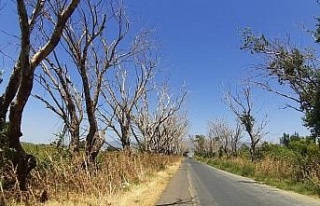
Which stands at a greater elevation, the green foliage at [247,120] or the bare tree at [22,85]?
the green foliage at [247,120]

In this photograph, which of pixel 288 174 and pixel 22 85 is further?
pixel 288 174

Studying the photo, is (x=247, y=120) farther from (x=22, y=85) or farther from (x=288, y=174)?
(x=22, y=85)

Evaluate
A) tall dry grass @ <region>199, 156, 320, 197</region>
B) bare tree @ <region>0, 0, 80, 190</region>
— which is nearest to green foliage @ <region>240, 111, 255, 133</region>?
tall dry grass @ <region>199, 156, 320, 197</region>

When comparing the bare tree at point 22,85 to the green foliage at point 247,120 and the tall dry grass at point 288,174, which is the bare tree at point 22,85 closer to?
the tall dry grass at point 288,174

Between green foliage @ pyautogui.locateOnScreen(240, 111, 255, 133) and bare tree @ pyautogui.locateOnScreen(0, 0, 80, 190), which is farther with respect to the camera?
green foliage @ pyautogui.locateOnScreen(240, 111, 255, 133)

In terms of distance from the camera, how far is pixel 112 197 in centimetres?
1213

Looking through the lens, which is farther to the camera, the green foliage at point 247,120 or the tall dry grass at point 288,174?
the green foliage at point 247,120

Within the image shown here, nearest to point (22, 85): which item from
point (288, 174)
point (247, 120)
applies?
point (288, 174)

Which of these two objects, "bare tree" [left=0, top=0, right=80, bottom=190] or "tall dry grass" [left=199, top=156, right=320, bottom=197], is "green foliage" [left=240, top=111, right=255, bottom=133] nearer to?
"tall dry grass" [left=199, top=156, right=320, bottom=197]

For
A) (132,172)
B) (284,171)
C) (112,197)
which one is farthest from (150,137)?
(112,197)

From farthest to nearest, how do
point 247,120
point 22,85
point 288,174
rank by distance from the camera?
point 247,120, point 288,174, point 22,85

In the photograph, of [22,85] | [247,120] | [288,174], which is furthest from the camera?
[247,120]

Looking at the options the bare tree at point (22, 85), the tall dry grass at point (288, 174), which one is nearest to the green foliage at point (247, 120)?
the tall dry grass at point (288, 174)

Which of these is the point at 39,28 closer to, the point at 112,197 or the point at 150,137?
the point at 112,197
